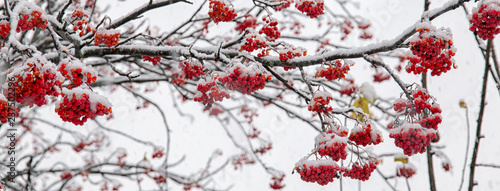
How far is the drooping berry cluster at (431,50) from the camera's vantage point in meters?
1.90

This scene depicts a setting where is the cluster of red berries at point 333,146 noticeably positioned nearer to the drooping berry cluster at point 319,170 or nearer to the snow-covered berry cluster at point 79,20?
the drooping berry cluster at point 319,170

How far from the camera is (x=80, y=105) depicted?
1832mm

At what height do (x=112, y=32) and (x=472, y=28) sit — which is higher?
(x=112, y=32)

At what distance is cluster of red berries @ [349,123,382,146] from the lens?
7.67ft

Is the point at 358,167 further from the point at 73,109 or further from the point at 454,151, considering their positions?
the point at 454,151

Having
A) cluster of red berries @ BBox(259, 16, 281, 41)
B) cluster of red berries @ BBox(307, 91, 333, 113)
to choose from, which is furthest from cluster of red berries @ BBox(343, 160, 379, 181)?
cluster of red berries @ BBox(259, 16, 281, 41)

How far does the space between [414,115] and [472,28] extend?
2.03 feet

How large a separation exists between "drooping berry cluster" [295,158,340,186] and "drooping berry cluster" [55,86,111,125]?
4.10ft

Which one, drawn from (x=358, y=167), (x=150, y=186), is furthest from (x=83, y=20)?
(x=150, y=186)

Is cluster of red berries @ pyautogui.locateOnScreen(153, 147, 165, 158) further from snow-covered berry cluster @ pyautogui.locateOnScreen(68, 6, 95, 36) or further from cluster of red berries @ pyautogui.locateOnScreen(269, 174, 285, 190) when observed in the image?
snow-covered berry cluster @ pyautogui.locateOnScreen(68, 6, 95, 36)

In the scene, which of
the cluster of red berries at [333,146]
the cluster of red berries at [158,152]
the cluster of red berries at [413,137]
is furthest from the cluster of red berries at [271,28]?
the cluster of red berries at [158,152]

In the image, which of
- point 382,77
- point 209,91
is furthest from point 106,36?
point 382,77

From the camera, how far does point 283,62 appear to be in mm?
2477

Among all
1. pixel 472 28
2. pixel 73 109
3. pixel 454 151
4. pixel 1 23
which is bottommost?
pixel 73 109
